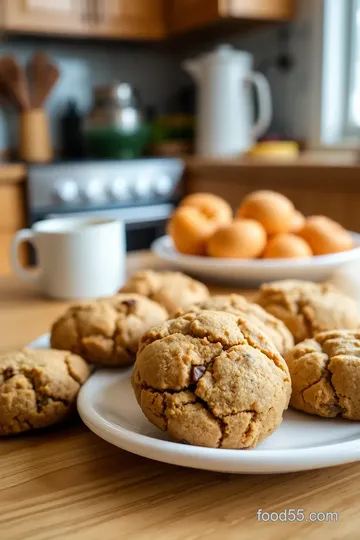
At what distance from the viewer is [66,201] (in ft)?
7.66

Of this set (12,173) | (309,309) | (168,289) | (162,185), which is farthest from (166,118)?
(309,309)

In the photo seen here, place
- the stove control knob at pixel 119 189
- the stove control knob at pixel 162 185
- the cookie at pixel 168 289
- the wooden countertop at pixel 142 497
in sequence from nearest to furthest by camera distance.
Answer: the wooden countertop at pixel 142 497 → the cookie at pixel 168 289 → the stove control knob at pixel 119 189 → the stove control knob at pixel 162 185

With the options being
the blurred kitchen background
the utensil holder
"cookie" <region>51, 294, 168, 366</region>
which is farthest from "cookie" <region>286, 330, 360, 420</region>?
the utensil holder

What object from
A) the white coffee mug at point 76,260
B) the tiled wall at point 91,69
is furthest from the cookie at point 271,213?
the tiled wall at point 91,69

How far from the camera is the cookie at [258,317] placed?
0.49 meters

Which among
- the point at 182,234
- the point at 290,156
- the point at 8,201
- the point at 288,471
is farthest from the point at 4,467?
the point at 290,156

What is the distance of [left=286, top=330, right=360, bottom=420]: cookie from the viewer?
0.41 meters

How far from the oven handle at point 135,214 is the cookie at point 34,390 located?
190 cm

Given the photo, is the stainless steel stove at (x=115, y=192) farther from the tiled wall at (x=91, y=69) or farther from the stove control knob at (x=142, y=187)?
the tiled wall at (x=91, y=69)

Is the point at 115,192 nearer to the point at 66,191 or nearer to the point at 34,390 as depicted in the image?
the point at 66,191

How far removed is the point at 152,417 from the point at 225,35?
2.91 m

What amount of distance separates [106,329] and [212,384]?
0.17 meters

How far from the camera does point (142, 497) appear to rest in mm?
368

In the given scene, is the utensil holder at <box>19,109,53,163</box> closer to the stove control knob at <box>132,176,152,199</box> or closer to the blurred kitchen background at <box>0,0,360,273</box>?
the blurred kitchen background at <box>0,0,360,273</box>
